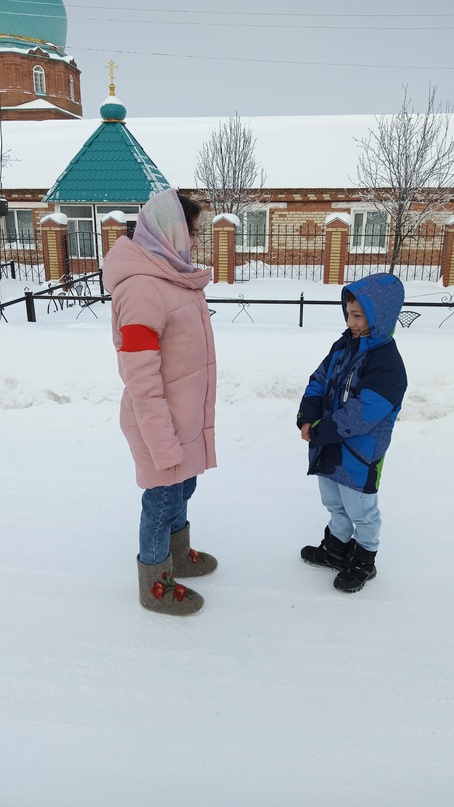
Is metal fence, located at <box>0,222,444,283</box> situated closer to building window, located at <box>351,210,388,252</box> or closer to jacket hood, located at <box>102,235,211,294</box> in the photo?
building window, located at <box>351,210,388,252</box>

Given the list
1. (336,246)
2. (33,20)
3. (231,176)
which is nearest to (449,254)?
(336,246)

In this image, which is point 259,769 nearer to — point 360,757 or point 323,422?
point 360,757

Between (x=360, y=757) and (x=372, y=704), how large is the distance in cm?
23

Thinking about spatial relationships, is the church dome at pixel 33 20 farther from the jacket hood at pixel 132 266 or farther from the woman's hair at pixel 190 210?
the jacket hood at pixel 132 266

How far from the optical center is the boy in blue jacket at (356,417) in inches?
92.2

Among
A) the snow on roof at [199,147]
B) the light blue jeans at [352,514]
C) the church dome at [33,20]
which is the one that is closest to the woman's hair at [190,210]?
the light blue jeans at [352,514]

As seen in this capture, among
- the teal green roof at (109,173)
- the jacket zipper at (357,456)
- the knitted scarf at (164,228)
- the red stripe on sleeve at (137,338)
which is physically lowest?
the jacket zipper at (357,456)

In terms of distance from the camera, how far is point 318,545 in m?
3.05

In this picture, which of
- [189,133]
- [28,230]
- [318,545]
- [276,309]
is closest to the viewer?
[318,545]

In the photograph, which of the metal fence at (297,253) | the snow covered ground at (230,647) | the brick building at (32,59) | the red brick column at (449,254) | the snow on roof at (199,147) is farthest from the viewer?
the brick building at (32,59)

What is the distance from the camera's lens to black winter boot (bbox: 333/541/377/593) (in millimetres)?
2619

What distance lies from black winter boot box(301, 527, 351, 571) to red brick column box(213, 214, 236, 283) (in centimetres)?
1253

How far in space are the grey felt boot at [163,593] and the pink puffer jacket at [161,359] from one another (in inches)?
17.5

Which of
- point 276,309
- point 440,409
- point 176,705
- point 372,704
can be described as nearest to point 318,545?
point 372,704
